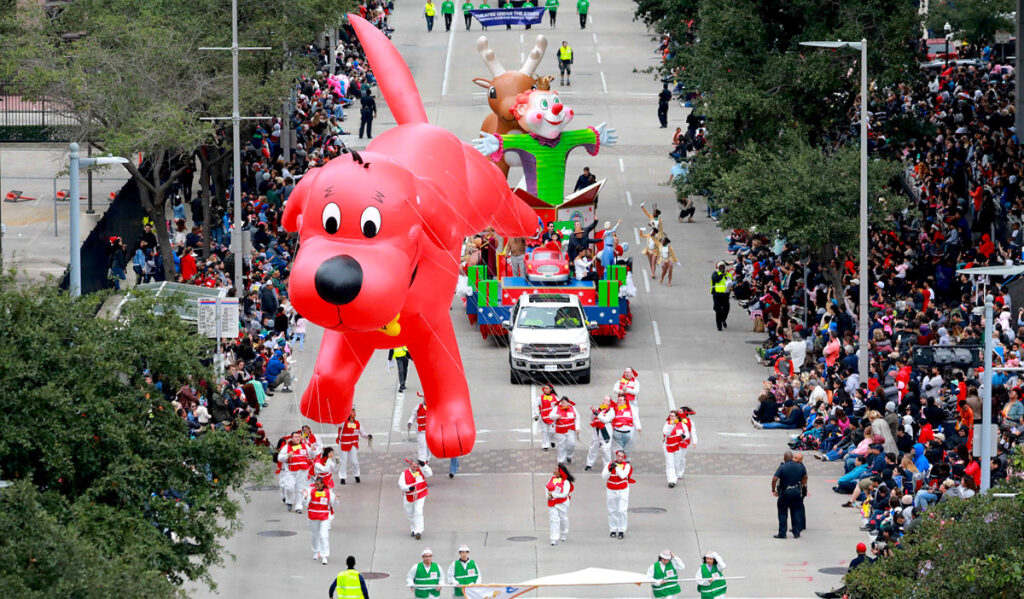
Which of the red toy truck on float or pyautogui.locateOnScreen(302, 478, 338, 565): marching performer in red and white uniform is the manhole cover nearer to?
pyautogui.locateOnScreen(302, 478, 338, 565): marching performer in red and white uniform

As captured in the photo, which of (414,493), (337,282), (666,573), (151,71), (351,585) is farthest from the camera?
(151,71)

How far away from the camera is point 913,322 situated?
36.1 metres

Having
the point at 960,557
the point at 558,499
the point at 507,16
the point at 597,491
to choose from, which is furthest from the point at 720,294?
the point at 507,16

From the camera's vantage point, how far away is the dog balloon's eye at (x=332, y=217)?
22.3m

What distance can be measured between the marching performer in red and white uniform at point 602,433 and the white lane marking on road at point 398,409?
3.99 meters

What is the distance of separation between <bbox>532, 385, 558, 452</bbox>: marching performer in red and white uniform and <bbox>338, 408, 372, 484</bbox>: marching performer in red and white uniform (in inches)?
122

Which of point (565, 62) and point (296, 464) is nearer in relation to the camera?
point (296, 464)

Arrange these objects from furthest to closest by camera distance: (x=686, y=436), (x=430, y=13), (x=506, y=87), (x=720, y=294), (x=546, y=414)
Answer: (x=430, y=13)
(x=506, y=87)
(x=720, y=294)
(x=546, y=414)
(x=686, y=436)

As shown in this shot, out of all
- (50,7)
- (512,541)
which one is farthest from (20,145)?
(512,541)

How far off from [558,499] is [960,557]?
9.81 metres

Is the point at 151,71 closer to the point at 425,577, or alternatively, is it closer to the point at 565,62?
the point at 425,577

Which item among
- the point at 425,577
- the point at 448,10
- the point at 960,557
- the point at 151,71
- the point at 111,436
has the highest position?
the point at 151,71

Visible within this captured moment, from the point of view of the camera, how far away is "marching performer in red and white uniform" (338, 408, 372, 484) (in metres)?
31.8

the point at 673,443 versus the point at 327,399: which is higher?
the point at 327,399
